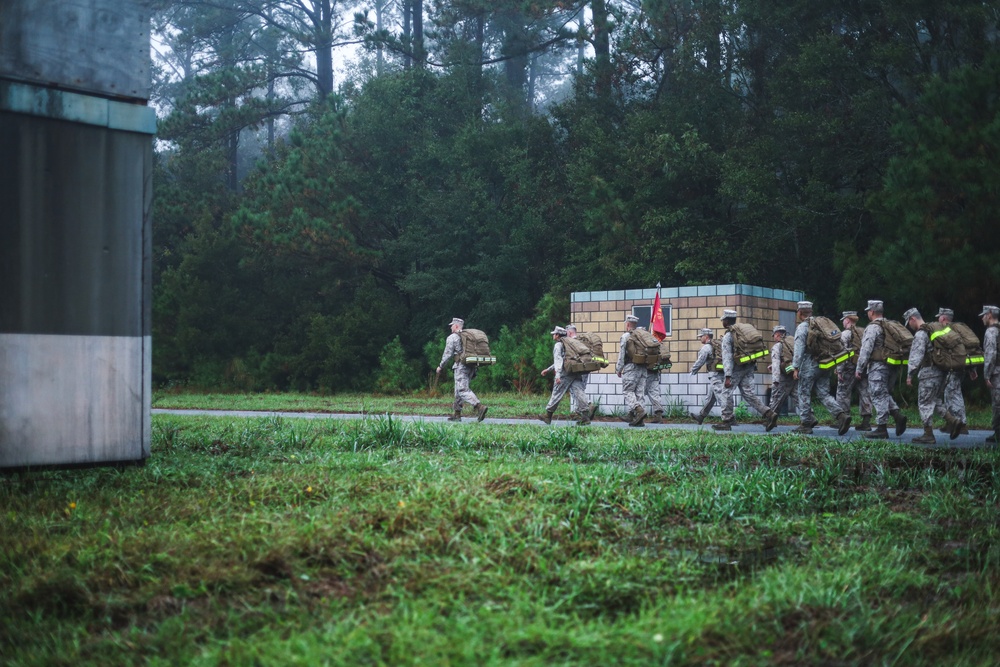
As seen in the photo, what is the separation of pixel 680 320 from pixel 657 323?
149cm

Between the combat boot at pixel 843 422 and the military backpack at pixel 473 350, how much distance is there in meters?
5.81

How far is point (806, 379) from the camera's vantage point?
15.8m

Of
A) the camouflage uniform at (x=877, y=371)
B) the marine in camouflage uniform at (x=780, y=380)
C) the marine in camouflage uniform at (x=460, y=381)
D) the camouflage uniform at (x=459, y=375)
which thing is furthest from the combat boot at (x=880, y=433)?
the camouflage uniform at (x=459, y=375)

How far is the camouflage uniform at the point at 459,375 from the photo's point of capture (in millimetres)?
17812

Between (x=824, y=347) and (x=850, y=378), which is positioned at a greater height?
(x=824, y=347)

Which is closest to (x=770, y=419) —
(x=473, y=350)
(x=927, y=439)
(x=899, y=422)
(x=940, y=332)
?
(x=899, y=422)

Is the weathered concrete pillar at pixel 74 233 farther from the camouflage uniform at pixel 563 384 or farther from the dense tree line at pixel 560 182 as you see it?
the dense tree line at pixel 560 182

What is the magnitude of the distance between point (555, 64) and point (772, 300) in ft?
134

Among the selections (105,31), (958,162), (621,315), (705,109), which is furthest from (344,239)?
(105,31)

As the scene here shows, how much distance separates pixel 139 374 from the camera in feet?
29.6

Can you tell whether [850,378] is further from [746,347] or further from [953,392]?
[746,347]

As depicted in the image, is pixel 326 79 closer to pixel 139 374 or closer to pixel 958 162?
pixel 958 162

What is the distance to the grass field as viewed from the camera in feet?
14.5

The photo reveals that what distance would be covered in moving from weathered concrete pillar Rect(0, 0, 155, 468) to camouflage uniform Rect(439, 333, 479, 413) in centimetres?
894
